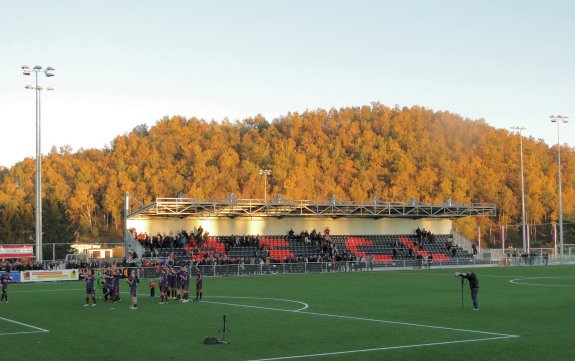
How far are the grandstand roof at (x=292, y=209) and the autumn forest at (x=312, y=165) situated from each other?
164 ft

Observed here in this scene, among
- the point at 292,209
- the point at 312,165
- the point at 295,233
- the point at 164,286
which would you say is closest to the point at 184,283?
the point at 164,286

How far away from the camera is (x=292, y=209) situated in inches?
2648

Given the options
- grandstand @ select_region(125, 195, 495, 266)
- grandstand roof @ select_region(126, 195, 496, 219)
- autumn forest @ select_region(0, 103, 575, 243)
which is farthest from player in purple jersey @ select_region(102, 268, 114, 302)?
autumn forest @ select_region(0, 103, 575, 243)

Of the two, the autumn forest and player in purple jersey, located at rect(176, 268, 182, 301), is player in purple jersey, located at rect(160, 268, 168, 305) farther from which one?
the autumn forest

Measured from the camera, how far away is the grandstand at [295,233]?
6094 centimetres

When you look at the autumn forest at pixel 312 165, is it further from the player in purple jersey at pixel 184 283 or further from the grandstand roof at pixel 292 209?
the player in purple jersey at pixel 184 283

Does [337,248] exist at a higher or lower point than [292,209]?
lower

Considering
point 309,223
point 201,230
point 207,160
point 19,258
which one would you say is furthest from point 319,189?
point 19,258

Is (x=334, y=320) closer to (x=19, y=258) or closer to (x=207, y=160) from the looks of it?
(x=19, y=258)

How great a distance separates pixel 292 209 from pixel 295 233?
3559 millimetres

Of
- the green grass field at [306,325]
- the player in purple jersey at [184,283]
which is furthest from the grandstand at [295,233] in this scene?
the green grass field at [306,325]

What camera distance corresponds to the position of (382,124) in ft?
489

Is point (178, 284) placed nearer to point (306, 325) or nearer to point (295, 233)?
point (306, 325)

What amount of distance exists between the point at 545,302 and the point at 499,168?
118098 millimetres
